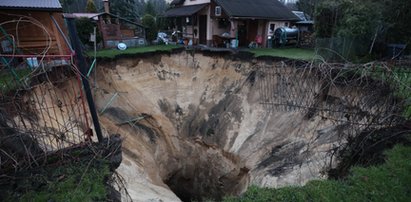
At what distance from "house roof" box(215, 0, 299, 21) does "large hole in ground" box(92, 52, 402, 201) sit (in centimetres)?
397

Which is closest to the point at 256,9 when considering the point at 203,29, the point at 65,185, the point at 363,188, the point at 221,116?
the point at 203,29

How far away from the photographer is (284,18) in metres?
16.4

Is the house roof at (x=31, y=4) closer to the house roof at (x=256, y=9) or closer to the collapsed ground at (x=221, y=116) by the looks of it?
the collapsed ground at (x=221, y=116)

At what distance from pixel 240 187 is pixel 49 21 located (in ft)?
34.9

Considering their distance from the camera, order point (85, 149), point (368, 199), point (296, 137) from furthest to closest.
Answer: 1. point (296, 137)
2. point (85, 149)
3. point (368, 199)

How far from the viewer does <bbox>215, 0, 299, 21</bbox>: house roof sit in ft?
46.8

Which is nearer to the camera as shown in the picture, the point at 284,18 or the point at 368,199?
the point at 368,199

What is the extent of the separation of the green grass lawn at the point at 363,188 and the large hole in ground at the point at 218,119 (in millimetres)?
1611

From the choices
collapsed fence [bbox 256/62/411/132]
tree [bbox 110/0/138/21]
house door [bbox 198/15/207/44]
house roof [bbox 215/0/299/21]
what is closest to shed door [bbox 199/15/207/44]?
house door [bbox 198/15/207/44]

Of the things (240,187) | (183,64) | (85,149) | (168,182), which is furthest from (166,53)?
(85,149)

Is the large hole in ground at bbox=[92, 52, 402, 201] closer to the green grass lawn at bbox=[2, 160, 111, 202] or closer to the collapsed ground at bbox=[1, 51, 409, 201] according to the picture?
the collapsed ground at bbox=[1, 51, 409, 201]

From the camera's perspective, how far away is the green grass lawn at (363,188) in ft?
12.0

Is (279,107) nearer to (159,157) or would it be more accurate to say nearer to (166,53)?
(159,157)

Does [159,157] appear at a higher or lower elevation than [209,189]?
higher
